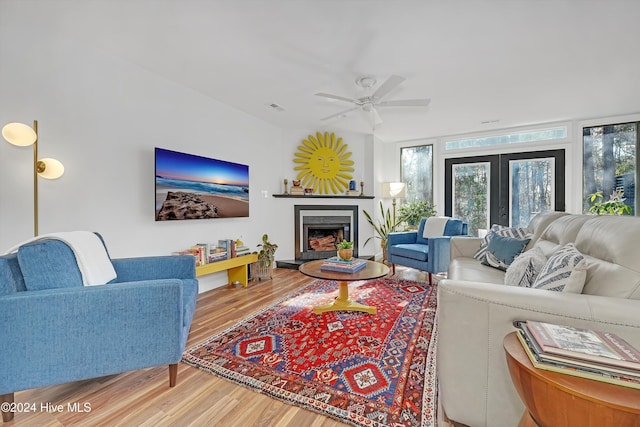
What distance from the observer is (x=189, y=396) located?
156 centimetres

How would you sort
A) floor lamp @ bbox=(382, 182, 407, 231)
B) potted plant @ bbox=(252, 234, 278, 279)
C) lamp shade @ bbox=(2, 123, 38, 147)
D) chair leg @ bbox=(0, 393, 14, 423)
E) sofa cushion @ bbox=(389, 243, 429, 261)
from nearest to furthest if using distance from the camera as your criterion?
chair leg @ bbox=(0, 393, 14, 423) → lamp shade @ bbox=(2, 123, 38, 147) → sofa cushion @ bbox=(389, 243, 429, 261) → potted plant @ bbox=(252, 234, 278, 279) → floor lamp @ bbox=(382, 182, 407, 231)

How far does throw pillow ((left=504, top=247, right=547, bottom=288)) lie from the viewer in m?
1.59

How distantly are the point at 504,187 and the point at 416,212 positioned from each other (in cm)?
155

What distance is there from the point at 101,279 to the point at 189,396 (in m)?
0.89

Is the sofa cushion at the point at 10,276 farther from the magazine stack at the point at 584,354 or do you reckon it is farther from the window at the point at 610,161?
the window at the point at 610,161

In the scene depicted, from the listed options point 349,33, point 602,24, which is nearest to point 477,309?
point 349,33

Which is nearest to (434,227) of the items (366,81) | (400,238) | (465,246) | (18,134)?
(400,238)

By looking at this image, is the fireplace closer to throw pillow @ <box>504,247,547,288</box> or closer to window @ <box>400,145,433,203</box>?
window @ <box>400,145,433,203</box>

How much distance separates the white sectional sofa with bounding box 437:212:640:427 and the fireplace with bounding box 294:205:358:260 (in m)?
3.69

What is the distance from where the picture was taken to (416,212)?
5.43m

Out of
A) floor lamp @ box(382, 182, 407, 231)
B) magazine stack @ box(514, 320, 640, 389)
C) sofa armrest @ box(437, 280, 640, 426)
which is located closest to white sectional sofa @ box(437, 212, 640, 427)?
sofa armrest @ box(437, 280, 640, 426)

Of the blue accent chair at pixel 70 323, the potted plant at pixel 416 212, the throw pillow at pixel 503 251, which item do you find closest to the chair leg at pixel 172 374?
the blue accent chair at pixel 70 323

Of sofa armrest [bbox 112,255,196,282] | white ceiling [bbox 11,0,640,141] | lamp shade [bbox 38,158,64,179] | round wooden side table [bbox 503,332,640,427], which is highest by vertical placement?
white ceiling [bbox 11,0,640,141]

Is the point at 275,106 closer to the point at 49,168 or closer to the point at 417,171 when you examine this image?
the point at 49,168
